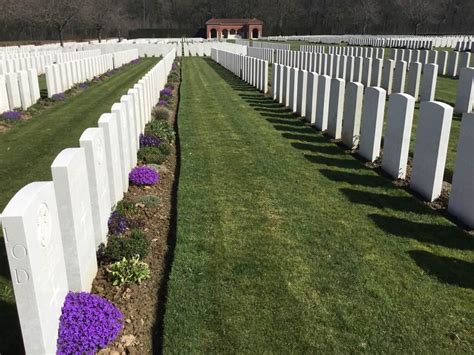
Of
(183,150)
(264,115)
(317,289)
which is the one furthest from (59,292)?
(264,115)

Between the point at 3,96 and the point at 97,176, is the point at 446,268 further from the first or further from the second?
the point at 3,96

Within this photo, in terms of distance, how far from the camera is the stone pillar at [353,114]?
788 cm

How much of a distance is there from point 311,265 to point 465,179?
2.17 m

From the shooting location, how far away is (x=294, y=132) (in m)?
9.59

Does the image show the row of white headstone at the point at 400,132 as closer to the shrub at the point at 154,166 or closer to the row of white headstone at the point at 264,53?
the shrub at the point at 154,166

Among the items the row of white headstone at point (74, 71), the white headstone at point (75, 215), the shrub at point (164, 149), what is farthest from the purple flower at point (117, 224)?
the row of white headstone at point (74, 71)

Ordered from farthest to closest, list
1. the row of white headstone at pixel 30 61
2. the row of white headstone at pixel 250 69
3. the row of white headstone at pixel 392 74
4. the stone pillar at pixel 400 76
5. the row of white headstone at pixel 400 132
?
the row of white headstone at pixel 30 61
the row of white headstone at pixel 250 69
the stone pillar at pixel 400 76
the row of white headstone at pixel 392 74
the row of white headstone at pixel 400 132

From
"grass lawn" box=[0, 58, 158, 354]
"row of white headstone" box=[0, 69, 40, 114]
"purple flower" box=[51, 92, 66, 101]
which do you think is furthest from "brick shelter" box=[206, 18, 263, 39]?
"row of white headstone" box=[0, 69, 40, 114]

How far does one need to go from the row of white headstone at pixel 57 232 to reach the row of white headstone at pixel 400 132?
12.7ft

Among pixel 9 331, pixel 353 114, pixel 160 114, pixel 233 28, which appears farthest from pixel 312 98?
pixel 233 28

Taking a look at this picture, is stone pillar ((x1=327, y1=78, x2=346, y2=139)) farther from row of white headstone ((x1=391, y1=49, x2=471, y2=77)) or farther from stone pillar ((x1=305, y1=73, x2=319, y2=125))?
row of white headstone ((x1=391, y1=49, x2=471, y2=77))

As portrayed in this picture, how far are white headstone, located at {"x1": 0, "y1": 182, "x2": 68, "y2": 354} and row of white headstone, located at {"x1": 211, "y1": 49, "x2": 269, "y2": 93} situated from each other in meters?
13.3

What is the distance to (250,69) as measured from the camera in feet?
59.0

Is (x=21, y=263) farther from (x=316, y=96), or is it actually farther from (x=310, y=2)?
(x=310, y=2)
